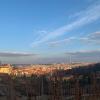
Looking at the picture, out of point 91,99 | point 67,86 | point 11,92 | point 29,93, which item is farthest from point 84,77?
point 91,99

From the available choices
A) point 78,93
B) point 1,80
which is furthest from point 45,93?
point 78,93

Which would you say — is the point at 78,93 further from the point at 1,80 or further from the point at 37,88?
the point at 1,80

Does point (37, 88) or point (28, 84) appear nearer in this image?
point (28, 84)

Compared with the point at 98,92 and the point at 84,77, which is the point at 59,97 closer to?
the point at 98,92

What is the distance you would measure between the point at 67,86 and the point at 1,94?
5.66 meters

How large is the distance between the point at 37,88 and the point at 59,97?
367 inches

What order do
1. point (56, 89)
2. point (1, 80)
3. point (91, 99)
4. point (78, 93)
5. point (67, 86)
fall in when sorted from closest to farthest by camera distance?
point (78, 93) < point (56, 89) < point (91, 99) < point (67, 86) < point (1, 80)

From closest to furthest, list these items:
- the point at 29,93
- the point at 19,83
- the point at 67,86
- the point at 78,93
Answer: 1. the point at 78,93
2. the point at 29,93
3. the point at 67,86
4. the point at 19,83

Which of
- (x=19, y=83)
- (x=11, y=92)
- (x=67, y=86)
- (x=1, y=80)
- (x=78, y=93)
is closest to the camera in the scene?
(x=78, y=93)

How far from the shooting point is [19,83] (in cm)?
2875

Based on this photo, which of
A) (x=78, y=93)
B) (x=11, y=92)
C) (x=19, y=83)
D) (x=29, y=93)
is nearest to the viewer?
(x=78, y=93)

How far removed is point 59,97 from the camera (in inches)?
667

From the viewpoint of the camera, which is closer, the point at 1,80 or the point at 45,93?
the point at 45,93

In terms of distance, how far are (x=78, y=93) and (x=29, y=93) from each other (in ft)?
26.9
